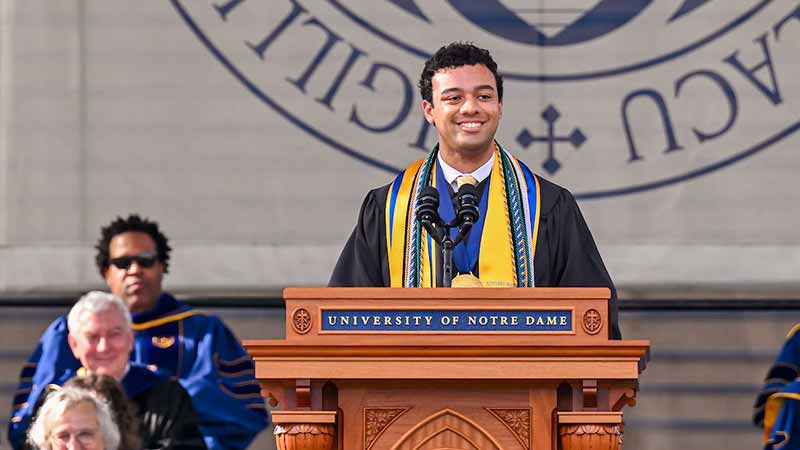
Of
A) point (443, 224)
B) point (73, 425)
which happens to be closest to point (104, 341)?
Result: point (73, 425)

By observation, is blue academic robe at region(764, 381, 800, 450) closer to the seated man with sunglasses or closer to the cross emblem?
the cross emblem

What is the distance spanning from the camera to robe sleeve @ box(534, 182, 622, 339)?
19.1ft

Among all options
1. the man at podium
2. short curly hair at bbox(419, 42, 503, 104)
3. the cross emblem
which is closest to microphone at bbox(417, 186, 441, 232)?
the man at podium

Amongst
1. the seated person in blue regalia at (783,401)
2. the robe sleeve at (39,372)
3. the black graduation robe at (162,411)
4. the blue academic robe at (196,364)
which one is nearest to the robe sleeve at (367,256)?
the black graduation robe at (162,411)

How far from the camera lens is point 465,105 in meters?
5.64

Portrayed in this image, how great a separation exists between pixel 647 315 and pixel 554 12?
1.35m

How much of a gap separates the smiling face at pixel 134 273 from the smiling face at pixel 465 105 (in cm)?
308

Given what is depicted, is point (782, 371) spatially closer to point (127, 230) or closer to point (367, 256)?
point (127, 230)

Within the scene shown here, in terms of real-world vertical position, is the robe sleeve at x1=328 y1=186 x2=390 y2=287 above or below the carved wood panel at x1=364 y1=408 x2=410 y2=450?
above

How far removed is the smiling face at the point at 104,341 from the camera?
7.71 meters

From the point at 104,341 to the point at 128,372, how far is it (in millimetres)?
263

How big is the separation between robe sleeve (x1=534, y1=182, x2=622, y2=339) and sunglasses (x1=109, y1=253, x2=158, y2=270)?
2.96m

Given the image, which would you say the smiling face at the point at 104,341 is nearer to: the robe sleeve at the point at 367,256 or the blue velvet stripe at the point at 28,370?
the blue velvet stripe at the point at 28,370

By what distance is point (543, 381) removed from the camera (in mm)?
4965
